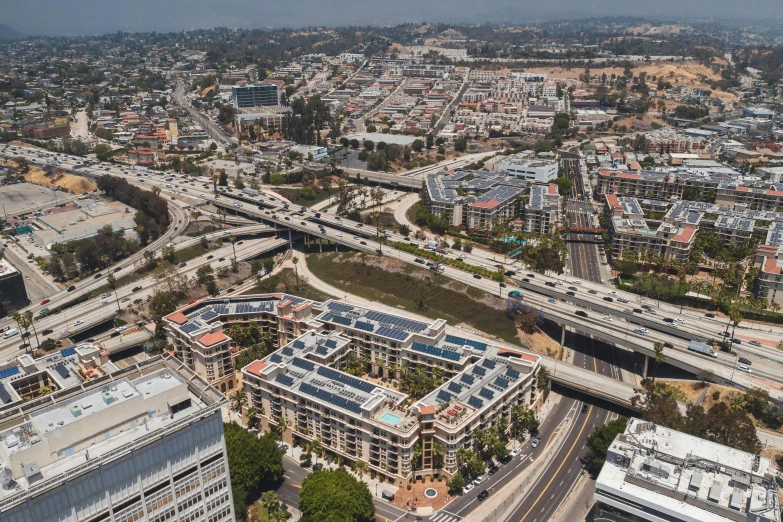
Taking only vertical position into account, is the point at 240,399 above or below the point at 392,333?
below

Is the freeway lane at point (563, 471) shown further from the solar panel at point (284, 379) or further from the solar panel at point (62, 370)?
the solar panel at point (62, 370)

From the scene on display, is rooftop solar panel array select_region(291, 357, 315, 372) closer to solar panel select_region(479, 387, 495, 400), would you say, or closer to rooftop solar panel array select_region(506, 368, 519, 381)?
solar panel select_region(479, 387, 495, 400)

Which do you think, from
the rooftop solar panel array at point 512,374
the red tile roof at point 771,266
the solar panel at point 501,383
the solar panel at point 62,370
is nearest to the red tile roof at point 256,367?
the solar panel at point 62,370

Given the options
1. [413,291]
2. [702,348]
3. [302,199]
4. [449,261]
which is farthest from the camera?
[302,199]

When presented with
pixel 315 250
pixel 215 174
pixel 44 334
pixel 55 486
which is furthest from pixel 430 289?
pixel 215 174

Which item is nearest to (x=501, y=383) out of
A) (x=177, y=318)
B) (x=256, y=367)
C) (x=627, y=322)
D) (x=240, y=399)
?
(x=256, y=367)

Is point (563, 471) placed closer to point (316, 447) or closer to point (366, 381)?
point (366, 381)

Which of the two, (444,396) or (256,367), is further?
(256,367)
